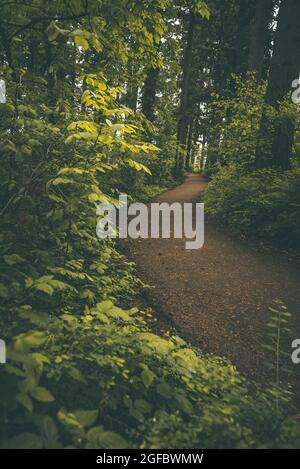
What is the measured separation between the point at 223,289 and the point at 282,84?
668 centimetres

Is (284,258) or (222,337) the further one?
(284,258)

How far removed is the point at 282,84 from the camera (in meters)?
9.68

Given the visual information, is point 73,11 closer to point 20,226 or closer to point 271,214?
point 20,226

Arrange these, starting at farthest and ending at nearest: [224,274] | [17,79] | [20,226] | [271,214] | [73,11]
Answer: [271,214] < [224,274] < [73,11] < [17,79] < [20,226]

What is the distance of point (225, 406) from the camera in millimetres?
2293

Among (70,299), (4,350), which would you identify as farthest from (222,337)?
(4,350)

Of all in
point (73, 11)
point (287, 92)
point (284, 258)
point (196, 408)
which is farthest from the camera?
point (287, 92)

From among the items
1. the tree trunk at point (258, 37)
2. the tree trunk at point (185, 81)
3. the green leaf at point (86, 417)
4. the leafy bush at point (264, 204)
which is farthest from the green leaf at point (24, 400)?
the tree trunk at point (185, 81)

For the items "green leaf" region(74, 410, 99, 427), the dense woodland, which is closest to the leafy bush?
the dense woodland

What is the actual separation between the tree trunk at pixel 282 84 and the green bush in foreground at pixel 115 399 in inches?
312

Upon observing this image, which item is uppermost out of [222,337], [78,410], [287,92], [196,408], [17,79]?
[287,92]

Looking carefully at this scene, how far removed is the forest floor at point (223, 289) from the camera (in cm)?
442

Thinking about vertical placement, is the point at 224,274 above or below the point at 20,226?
below
